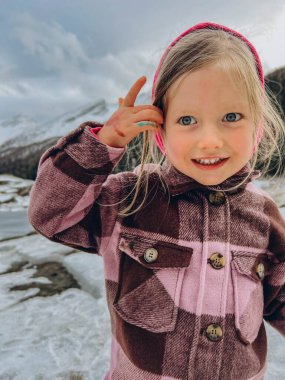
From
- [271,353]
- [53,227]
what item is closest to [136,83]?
[53,227]

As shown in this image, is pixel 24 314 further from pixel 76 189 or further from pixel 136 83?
pixel 136 83

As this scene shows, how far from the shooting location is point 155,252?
126cm

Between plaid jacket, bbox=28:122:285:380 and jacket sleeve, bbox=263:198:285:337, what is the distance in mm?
59

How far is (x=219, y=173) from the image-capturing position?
1.25m

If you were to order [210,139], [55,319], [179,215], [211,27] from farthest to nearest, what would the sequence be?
1. [55,319]
2. [211,27]
3. [179,215]
4. [210,139]

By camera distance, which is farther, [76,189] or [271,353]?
[271,353]

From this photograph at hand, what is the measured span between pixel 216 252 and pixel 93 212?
0.43m

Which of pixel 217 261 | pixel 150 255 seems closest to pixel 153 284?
pixel 150 255

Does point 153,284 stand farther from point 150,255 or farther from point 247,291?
point 247,291

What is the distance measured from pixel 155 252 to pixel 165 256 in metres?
0.04

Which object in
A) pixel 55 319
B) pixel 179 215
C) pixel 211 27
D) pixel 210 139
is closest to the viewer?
pixel 210 139

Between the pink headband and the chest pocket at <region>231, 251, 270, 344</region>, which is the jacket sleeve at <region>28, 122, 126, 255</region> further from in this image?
the chest pocket at <region>231, 251, 270, 344</region>

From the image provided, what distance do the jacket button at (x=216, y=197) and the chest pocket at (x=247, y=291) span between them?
179 millimetres

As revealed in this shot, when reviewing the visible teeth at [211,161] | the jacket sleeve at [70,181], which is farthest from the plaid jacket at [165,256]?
the visible teeth at [211,161]
